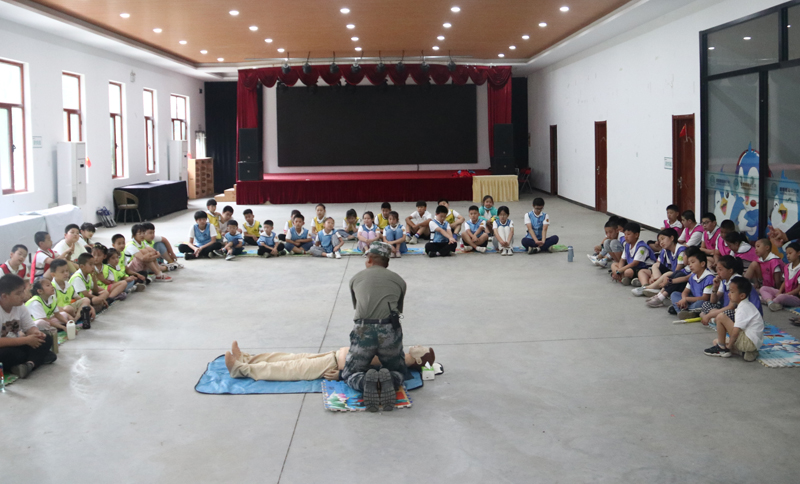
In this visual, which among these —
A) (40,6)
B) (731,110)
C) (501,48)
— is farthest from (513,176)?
(40,6)

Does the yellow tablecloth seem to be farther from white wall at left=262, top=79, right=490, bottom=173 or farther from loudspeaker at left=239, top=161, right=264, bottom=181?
loudspeaker at left=239, top=161, right=264, bottom=181

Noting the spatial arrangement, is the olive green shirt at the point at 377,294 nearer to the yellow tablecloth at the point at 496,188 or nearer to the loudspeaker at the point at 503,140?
the yellow tablecloth at the point at 496,188

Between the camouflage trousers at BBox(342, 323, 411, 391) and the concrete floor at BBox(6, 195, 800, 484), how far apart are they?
26cm

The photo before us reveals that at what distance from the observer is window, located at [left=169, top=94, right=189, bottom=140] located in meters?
19.5

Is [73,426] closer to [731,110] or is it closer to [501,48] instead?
[731,110]

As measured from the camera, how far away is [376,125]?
19984 mm

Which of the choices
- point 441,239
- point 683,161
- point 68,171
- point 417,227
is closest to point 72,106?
point 68,171

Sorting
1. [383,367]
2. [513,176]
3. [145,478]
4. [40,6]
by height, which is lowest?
[145,478]

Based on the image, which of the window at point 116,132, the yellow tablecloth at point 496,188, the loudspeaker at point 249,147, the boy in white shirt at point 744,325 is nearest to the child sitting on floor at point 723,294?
the boy in white shirt at point 744,325

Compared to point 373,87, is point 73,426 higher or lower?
lower

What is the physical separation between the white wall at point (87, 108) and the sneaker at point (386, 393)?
337 inches

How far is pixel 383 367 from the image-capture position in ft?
15.5

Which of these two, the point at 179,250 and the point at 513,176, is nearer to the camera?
the point at 179,250

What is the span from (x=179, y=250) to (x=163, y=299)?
289 centimetres
